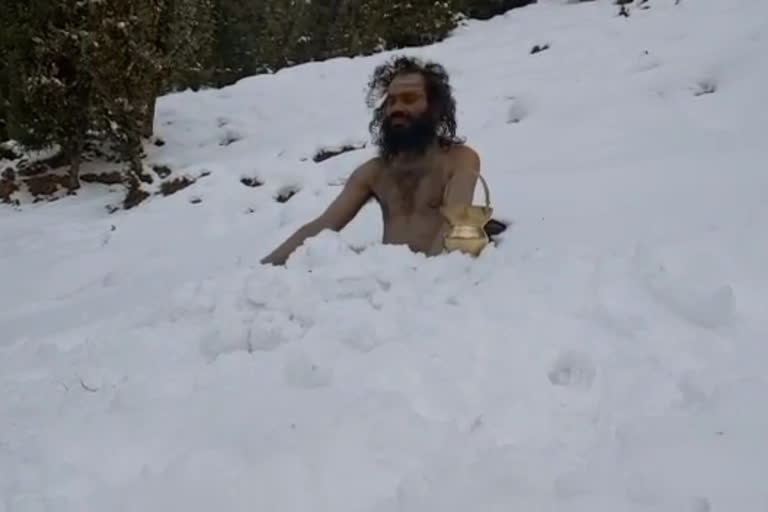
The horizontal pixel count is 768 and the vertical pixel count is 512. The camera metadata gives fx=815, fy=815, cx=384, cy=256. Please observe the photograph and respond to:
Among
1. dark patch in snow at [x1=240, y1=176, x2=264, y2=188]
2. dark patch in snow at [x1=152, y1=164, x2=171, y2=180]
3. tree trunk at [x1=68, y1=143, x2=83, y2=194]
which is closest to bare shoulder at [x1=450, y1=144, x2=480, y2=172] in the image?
dark patch in snow at [x1=240, y1=176, x2=264, y2=188]

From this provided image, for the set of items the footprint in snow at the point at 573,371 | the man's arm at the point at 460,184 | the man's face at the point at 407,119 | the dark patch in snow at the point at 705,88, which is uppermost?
the man's face at the point at 407,119

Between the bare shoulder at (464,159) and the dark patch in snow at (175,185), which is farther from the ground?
the bare shoulder at (464,159)

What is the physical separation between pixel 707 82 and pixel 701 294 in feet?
11.7

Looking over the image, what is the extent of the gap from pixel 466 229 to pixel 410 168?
0.66m

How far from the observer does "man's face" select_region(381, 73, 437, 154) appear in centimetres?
328

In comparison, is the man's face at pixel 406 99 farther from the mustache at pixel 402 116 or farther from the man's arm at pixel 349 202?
the man's arm at pixel 349 202

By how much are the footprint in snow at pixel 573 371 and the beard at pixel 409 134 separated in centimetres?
149

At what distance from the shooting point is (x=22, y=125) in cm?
700

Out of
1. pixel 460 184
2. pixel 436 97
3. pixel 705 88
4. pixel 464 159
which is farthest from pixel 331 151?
pixel 460 184

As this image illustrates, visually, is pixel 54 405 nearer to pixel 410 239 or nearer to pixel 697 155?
pixel 410 239

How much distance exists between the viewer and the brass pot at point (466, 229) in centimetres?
271

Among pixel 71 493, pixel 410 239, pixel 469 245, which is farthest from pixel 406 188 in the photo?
pixel 71 493

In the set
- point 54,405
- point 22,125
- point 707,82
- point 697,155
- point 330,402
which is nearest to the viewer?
point 330,402

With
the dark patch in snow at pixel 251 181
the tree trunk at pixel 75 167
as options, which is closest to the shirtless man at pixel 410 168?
the dark patch in snow at pixel 251 181
